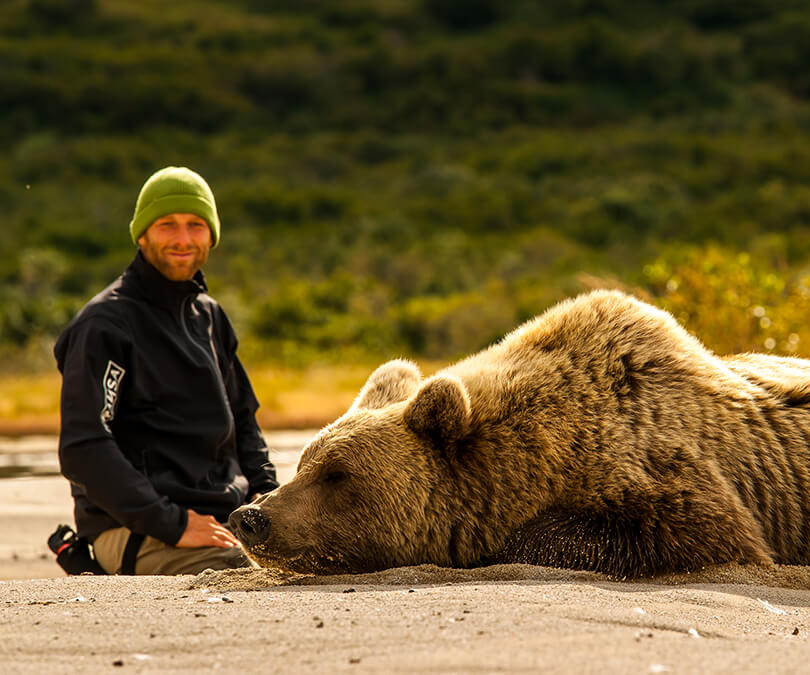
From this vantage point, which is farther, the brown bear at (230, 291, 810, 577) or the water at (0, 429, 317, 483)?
the water at (0, 429, 317, 483)

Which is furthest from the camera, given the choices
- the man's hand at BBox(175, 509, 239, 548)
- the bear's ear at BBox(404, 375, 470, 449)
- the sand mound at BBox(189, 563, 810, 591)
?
the man's hand at BBox(175, 509, 239, 548)

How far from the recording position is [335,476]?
4711mm

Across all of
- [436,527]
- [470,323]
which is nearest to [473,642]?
[436,527]

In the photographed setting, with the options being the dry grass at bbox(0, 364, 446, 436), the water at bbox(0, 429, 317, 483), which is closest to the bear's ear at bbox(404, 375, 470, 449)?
the water at bbox(0, 429, 317, 483)

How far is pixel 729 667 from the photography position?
2.87 metres

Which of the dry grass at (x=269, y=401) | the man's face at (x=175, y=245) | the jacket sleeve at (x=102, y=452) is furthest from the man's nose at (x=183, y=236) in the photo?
the dry grass at (x=269, y=401)

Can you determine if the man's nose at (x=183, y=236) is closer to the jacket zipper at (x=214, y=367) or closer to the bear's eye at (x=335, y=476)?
the jacket zipper at (x=214, y=367)

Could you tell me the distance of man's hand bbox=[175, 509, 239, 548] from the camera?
5.20 m

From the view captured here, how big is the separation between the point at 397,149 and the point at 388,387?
2943 inches

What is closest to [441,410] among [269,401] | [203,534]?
[203,534]

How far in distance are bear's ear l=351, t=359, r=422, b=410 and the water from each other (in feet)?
13.5

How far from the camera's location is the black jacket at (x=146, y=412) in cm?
511

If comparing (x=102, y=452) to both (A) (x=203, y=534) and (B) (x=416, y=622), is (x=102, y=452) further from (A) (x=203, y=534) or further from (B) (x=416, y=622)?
(B) (x=416, y=622)

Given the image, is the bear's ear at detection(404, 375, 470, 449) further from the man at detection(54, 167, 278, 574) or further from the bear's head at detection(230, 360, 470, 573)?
the man at detection(54, 167, 278, 574)
